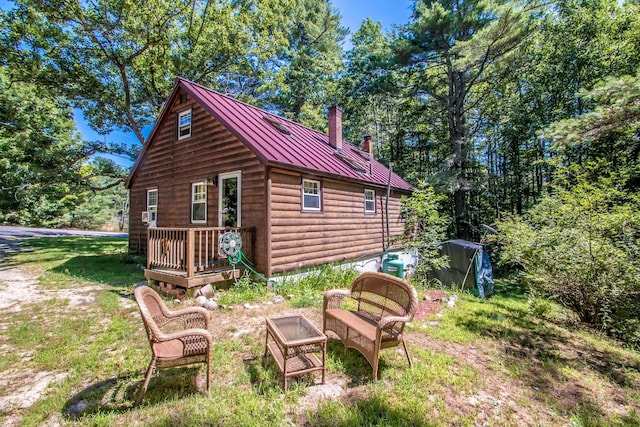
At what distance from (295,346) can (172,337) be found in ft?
3.91

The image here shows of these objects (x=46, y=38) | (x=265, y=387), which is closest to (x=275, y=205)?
(x=265, y=387)

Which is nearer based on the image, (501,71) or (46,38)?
(46,38)

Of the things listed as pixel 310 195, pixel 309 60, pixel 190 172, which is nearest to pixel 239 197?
pixel 310 195

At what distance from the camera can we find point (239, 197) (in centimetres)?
752

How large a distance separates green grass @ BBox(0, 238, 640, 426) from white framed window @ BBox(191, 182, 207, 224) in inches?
138

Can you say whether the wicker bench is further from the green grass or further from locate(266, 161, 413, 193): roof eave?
locate(266, 161, 413, 193): roof eave

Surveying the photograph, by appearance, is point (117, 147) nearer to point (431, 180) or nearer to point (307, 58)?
point (307, 58)

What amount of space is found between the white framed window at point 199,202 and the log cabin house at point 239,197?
1.3 inches

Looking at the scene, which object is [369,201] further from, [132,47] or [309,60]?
[309,60]

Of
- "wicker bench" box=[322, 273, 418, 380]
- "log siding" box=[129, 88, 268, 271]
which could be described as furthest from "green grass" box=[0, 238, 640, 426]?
"log siding" box=[129, 88, 268, 271]

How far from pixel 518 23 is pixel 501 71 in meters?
3.30

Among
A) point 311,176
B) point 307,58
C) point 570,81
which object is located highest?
point 307,58

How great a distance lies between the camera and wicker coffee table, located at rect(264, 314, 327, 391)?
2957 mm

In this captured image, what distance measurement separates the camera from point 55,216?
2900cm
